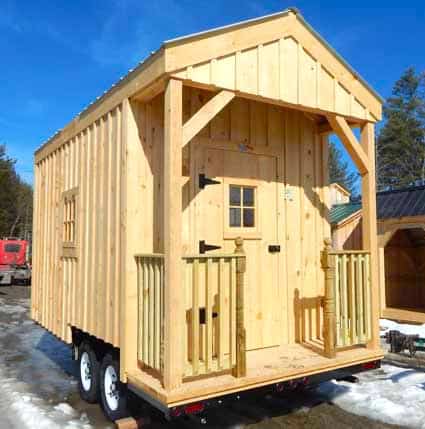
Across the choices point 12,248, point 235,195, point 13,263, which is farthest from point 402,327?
point 12,248

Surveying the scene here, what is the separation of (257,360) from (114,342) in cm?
137

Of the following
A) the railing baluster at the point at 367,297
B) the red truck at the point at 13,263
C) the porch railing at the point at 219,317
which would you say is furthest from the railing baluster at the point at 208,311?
the red truck at the point at 13,263

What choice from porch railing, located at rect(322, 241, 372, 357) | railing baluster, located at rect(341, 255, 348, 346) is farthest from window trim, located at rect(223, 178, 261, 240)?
railing baluster, located at rect(341, 255, 348, 346)

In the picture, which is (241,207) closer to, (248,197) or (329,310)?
(248,197)

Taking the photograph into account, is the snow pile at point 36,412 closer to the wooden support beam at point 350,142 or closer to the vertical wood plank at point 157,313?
the vertical wood plank at point 157,313

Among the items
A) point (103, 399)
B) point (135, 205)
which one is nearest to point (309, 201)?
point (135, 205)

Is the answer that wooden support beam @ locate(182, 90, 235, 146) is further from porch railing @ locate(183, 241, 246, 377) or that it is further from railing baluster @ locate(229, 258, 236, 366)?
railing baluster @ locate(229, 258, 236, 366)

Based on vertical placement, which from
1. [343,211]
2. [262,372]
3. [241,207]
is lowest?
[262,372]

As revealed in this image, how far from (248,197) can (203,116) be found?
4.92 feet

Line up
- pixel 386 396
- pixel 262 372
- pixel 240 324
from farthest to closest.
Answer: pixel 386 396 < pixel 262 372 < pixel 240 324

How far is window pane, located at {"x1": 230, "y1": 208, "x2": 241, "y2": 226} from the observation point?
16.0 ft

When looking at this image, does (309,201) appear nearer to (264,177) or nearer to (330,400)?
(264,177)

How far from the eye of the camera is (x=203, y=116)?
3711mm

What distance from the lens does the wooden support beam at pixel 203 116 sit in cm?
362
